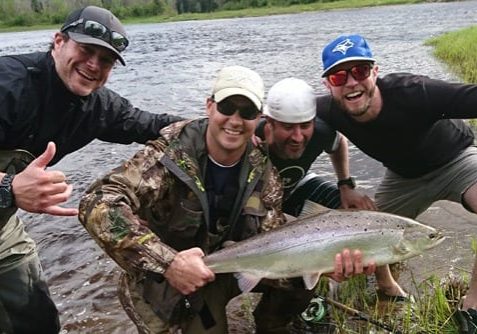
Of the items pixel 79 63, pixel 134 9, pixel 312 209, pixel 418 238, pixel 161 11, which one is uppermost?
pixel 79 63

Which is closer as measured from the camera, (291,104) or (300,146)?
(291,104)

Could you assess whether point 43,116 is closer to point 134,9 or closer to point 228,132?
point 228,132

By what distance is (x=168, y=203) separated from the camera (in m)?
3.79

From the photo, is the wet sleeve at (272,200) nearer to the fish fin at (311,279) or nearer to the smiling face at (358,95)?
the fish fin at (311,279)

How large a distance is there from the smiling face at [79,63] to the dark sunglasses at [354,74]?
1694 millimetres

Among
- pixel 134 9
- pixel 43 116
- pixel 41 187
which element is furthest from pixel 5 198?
pixel 134 9

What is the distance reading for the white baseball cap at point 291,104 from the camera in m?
4.22

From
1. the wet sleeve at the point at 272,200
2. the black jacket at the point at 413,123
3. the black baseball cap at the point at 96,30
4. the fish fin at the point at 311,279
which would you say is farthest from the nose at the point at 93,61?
A: the fish fin at the point at 311,279

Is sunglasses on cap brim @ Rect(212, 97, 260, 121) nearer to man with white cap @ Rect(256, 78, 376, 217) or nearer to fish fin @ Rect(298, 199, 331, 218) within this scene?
man with white cap @ Rect(256, 78, 376, 217)

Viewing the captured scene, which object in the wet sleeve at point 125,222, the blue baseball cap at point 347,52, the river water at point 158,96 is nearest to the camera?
the wet sleeve at point 125,222

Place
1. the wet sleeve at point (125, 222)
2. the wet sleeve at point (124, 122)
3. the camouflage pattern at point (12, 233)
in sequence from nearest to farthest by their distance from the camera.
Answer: the wet sleeve at point (125, 222) → the camouflage pattern at point (12, 233) → the wet sleeve at point (124, 122)

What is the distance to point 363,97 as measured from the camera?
175 inches

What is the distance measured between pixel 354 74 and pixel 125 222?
84.1 inches

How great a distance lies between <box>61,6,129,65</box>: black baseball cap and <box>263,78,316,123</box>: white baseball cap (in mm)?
1168
